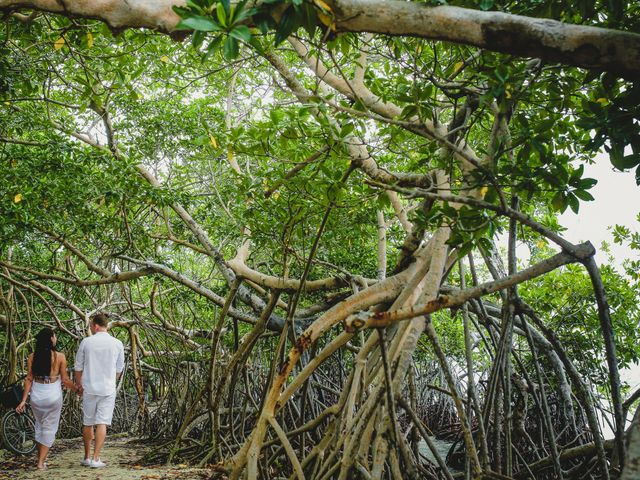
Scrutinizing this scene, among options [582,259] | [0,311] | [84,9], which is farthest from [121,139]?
[582,259]

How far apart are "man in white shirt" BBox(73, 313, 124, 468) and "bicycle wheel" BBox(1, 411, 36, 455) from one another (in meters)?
1.48

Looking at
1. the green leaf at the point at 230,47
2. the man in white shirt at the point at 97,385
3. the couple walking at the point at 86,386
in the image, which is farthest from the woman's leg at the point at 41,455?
the green leaf at the point at 230,47

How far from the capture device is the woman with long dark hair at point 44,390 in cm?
415

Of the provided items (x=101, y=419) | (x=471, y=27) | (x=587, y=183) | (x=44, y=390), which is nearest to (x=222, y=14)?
(x=471, y=27)

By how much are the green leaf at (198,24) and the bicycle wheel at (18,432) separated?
5.40 meters

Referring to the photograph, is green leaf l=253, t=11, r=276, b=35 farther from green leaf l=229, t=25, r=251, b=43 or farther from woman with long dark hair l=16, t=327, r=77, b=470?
woman with long dark hair l=16, t=327, r=77, b=470

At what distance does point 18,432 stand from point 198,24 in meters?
5.91

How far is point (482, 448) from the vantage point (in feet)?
6.25

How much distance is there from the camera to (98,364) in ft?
13.5

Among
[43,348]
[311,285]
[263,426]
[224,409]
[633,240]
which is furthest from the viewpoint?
[633,240]

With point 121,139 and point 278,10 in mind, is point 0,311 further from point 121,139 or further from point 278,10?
point 278,10

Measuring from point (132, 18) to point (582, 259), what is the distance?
1.50 meters

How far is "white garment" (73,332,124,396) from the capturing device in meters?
4.09

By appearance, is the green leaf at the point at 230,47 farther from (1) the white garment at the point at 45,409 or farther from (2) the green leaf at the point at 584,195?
(1) the white garment at the point at 45,409
